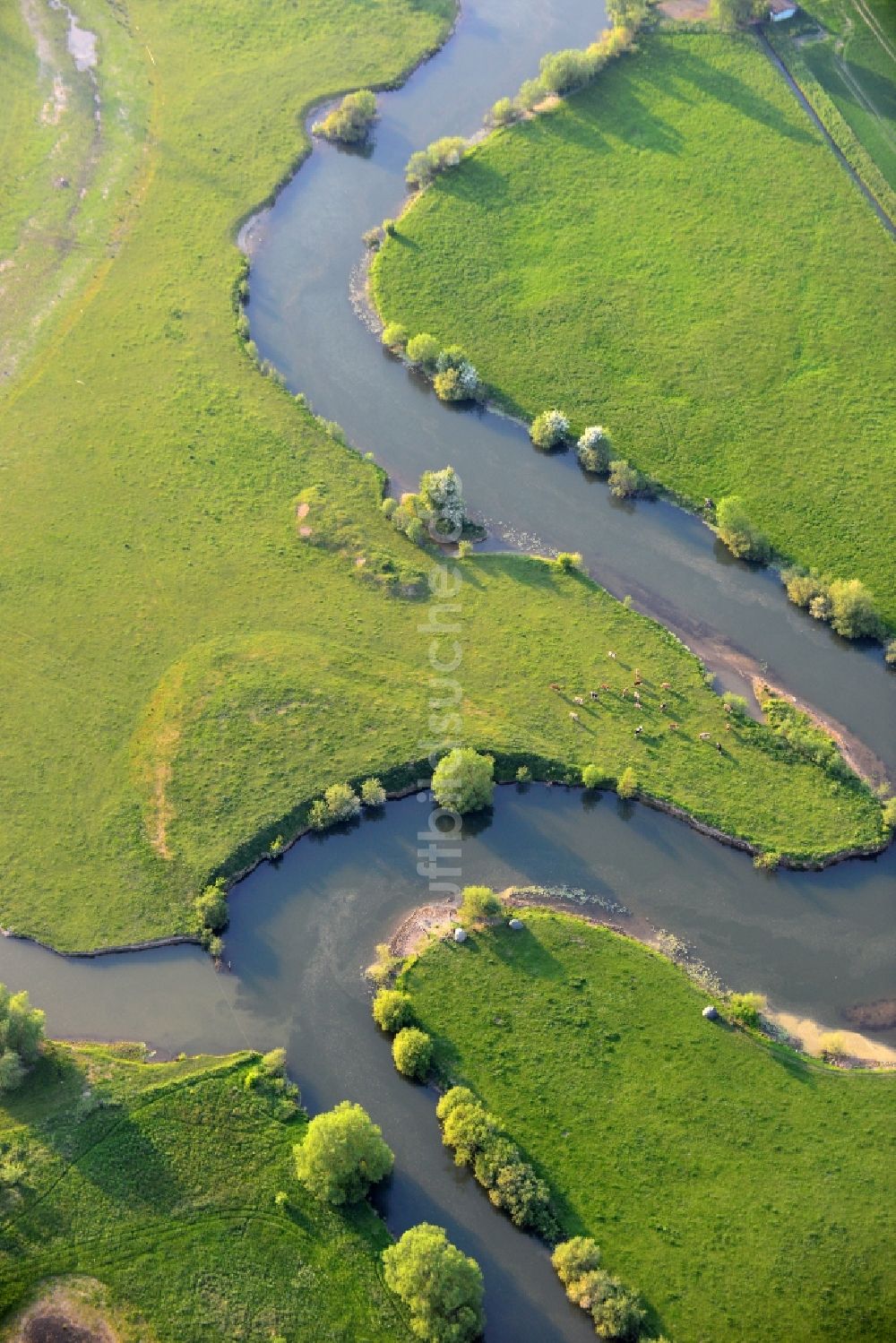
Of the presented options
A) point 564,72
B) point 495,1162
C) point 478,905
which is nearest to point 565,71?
point 564,72

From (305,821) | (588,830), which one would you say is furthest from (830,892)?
(305,821)

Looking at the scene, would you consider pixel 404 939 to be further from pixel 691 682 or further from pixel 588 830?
pixel 691 682

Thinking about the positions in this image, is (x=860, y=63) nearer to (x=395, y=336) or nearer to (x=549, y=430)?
(x=549, y=430)

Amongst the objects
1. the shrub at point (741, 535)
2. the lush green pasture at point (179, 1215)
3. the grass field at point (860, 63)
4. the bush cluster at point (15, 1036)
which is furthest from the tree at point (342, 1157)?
the grass field at point (860, 63)

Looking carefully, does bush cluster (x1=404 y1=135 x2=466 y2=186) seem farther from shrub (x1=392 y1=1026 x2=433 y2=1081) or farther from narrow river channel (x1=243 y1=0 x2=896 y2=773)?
shrub (x1=392 y1=1026 x2=433 y2=1081)

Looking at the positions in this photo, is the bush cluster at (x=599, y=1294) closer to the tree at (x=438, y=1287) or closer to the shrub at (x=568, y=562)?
the tree at (x=438, y=1287)

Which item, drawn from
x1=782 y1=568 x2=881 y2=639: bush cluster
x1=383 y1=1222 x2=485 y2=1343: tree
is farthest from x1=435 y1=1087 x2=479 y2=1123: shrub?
x1=782 y1=568 x2=881 y2=639: bush cluster
